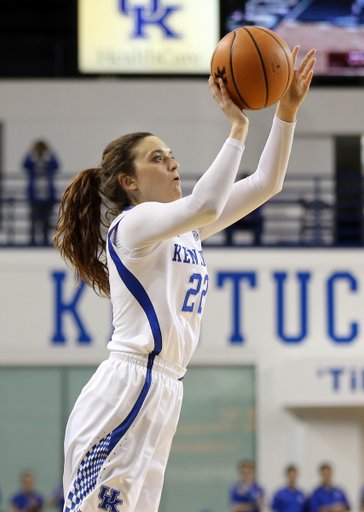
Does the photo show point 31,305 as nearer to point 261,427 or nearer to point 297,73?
point 261,427

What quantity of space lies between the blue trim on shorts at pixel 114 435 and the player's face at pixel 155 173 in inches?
7.1

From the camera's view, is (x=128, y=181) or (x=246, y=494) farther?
(x=246, y=494)

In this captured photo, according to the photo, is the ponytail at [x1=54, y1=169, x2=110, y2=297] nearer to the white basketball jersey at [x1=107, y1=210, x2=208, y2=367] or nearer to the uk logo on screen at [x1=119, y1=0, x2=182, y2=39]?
the white basketball jersey at [x1=107, y1=210, x2=208, y2=367]

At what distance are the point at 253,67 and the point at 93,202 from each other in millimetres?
685

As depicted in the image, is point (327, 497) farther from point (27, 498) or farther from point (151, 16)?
point (151, 16)

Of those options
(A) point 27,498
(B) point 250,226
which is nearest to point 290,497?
(A) point 27,498

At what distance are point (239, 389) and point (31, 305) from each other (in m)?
2.49

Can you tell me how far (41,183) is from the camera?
9.62 metres

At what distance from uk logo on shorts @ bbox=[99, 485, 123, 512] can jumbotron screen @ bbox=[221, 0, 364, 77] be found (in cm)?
958

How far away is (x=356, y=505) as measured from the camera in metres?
8.41

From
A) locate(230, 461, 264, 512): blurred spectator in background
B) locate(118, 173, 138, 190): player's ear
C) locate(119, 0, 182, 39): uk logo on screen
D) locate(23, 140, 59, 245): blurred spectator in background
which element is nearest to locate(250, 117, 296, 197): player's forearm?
locate(118, 173, 138, 190): player's ear

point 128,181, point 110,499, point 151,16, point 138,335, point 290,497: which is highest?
point 151,16

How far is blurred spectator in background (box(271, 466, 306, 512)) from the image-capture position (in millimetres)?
7992

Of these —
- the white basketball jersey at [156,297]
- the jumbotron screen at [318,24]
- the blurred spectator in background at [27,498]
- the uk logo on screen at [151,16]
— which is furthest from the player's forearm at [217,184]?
the uk logo on screen at [151,16]
